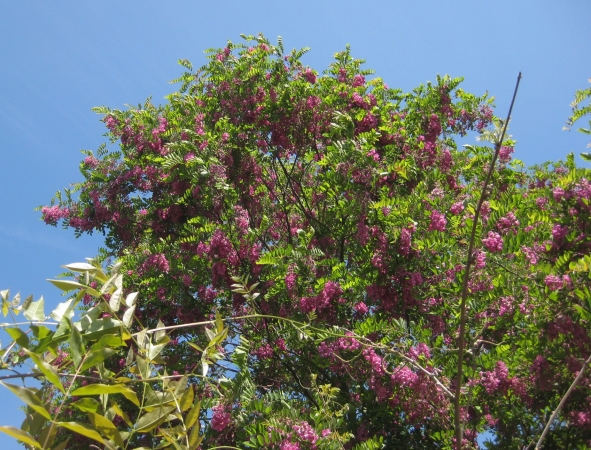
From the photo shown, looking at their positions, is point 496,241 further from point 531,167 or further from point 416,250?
point 531,167

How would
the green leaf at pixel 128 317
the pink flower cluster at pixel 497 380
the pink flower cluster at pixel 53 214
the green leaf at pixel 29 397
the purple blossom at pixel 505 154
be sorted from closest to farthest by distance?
the green leaf at pixel 29 397 → the green leaf at pixel 128 317 → the pink flower cluster at pixel 497 380 → the purple blossom at pixel 505 154 → the pink flower cluster at pixel 53 214

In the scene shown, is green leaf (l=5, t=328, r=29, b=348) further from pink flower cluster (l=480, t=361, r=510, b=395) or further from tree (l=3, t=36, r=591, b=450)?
pink flower cluster (l=480, t=361, r=510, b=395)

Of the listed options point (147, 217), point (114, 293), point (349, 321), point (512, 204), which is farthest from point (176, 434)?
point (147, 217)

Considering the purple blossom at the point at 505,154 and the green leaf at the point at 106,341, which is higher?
the purple blossom at the point at 505,154

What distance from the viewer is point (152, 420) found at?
1.27 m

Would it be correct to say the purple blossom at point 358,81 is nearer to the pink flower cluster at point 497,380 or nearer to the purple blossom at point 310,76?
the purple blossom at point 310,76

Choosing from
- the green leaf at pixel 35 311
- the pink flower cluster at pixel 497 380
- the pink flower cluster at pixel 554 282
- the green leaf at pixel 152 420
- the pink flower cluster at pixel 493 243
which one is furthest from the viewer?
the pink flower cluster at pixel 493 243

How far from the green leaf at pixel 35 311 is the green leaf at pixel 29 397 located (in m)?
0.33

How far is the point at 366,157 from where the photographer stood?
6078 mm

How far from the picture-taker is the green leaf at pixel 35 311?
136 centimetres

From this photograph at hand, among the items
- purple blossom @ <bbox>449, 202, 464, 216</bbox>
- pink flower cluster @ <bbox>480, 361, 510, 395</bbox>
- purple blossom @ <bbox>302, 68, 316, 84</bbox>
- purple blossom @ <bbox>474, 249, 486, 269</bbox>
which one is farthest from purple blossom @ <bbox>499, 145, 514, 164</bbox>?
pink flower cluster @ <bbox>480, 361, 510, 395</bbox>

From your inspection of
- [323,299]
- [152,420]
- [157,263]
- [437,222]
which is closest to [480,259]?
[437,222]

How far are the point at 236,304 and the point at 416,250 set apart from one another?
2.63 m

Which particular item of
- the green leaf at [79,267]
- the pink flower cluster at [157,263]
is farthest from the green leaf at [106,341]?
the pink flower cluster at [157,263]
